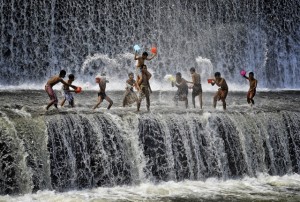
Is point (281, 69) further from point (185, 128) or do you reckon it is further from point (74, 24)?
point (185, 128)

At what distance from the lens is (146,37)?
99.7ft

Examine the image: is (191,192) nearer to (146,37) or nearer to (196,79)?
(196,79)

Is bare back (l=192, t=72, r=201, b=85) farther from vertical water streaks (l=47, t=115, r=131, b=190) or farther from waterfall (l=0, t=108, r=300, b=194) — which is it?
vertical water streaks (l=47, t=115, r=131, b=190)

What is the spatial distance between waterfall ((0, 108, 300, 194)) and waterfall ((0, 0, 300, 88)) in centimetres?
1593

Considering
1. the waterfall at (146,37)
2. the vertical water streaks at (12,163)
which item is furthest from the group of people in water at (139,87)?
the waterfall at (146,37)

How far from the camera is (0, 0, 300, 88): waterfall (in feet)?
93.0

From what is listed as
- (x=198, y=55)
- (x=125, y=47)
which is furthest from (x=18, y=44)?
(x=198, y=55)

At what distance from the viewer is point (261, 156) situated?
13273 millimetres

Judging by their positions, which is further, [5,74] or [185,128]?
[5,74]

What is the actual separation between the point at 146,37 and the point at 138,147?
19.1 m

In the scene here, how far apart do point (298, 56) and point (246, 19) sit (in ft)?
16.1

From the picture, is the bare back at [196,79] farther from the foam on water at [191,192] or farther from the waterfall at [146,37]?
the waterfall at [146,37]

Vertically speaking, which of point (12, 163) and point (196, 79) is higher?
point (196, 79)

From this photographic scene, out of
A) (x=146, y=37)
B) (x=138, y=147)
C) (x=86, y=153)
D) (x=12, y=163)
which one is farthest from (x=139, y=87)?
(x=146, y=37)
